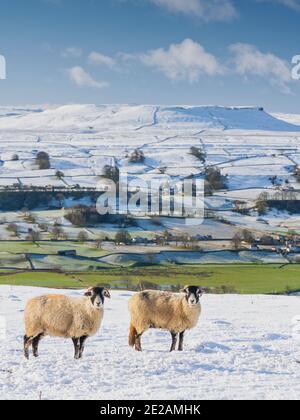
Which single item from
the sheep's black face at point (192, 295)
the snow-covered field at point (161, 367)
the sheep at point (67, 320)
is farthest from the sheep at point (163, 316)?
the sheep at point (67, 320)

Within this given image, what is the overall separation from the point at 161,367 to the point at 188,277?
3692 cm

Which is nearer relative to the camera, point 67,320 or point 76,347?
point 76,347

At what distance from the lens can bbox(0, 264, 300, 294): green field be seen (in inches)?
1711

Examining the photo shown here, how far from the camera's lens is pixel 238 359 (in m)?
13.7

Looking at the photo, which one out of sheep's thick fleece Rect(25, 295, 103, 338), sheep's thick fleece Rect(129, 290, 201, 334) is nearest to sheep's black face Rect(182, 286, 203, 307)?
sheep's thick fleece Rect(129, 290, 201, 334)

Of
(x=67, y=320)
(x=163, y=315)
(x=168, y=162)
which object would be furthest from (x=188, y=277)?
(x=168, y=162)

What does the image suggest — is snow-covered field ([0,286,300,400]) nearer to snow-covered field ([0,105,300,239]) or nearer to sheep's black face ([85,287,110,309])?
sheep's black face ([85,287,110,309])

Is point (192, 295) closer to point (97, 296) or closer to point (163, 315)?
point (163, 315)

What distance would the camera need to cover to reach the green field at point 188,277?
43469 millimetres

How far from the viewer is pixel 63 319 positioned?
→ 44.9 ft

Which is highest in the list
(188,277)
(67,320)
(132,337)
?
(67,320)

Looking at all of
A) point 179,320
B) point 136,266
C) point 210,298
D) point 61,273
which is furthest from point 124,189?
point 179,320

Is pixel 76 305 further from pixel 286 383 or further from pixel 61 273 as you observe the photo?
pixel 61 273
